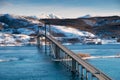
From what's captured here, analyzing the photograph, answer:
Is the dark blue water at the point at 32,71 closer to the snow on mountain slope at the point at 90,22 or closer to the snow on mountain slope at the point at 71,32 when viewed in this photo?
the snow on mountain slope at the point at 71,32

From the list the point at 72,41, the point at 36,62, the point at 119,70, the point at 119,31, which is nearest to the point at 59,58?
the point at 36,62

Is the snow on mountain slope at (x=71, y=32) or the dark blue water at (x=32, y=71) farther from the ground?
the snow on mountain slope at (x=71, y=32)

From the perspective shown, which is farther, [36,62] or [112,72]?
[36,62]

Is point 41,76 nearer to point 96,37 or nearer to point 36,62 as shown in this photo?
point 36,62

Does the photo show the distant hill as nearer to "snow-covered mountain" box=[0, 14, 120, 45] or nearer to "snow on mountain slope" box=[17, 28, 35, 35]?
"snow-covered mountain" box=[0, 14, 120, 45]

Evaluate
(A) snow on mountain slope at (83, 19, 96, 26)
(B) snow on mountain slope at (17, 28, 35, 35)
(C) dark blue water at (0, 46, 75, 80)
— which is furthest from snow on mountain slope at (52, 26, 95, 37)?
(C) dark blue water at (0, 46, 75, 80)

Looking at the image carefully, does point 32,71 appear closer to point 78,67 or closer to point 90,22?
point 78,67

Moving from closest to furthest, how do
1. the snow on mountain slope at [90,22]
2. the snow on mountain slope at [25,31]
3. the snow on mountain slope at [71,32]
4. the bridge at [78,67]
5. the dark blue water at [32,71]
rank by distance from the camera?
the bridge at [78,67] → the dark blue water at [32,71] → the snow on mountain slope at [25,31] → the snow on mountain slope at [71,32] → the snow on mountain slope at [90,22]

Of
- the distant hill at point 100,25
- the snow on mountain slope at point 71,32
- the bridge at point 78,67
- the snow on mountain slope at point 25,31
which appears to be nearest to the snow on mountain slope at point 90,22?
the distant hill at point 100,25

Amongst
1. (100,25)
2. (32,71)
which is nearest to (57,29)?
(100,25)
